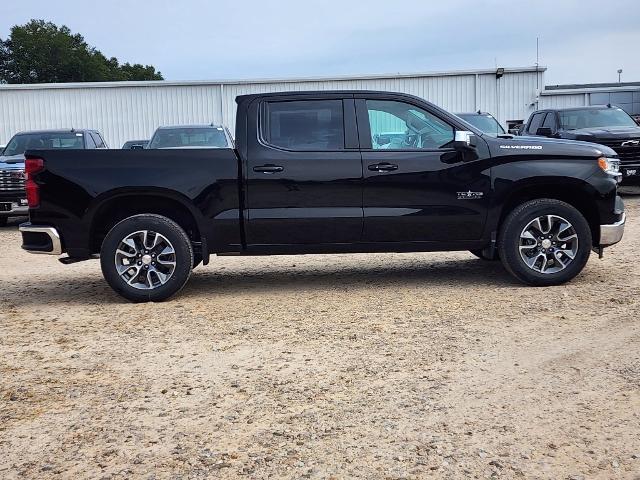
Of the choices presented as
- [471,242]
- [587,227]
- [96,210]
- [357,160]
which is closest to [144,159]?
[96,210]

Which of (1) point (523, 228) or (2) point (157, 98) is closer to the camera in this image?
(1) point (523, 228)

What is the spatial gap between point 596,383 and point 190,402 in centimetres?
234

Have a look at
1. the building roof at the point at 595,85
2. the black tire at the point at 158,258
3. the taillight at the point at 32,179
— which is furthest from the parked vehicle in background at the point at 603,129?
the building roof at the point at 595,85

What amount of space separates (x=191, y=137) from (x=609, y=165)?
8424mm

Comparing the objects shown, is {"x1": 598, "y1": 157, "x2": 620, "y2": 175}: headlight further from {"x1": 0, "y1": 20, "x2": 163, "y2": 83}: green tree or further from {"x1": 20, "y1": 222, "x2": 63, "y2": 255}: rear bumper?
{"x1": 0, "y1": 20, "x2": 163, "y2": 83}: green tree

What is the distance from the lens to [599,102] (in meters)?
32.2

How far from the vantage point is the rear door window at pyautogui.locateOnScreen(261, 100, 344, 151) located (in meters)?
7.17

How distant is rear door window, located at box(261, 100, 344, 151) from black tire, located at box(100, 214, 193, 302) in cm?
124

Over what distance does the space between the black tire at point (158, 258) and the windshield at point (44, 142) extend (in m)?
8.14

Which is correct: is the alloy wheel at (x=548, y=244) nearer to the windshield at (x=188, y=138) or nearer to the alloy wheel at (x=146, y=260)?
the alloy wheel at (x=146, y=260)

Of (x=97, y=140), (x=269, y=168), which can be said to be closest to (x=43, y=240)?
(x=269, y=168)

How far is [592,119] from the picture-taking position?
16328 mm

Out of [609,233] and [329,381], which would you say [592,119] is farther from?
[329,381]

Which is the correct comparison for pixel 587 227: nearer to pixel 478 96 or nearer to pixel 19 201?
pixel 19 201
